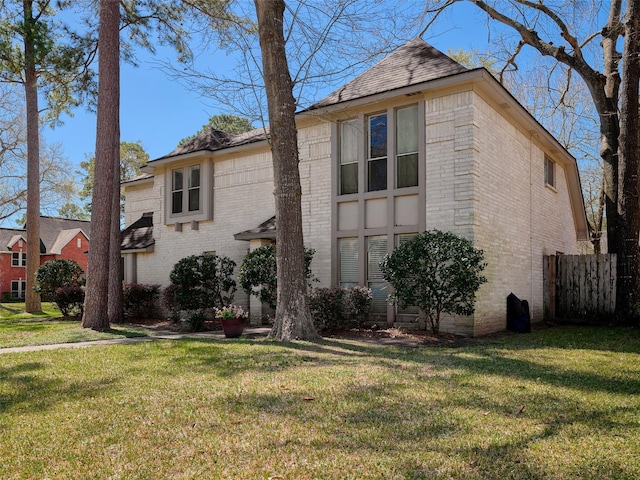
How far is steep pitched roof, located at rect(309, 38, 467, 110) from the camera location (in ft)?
38.0

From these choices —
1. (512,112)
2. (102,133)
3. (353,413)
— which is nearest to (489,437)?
(353,413)

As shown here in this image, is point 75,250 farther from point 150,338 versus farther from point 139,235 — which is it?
point 150,338

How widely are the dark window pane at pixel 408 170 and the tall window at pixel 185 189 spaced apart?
25.1ft

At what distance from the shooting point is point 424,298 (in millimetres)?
10008

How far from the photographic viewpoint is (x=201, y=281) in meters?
14.7

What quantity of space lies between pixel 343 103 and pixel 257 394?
8836 mm

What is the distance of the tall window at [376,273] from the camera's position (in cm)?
1207

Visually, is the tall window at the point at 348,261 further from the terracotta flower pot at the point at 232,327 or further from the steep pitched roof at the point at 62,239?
the steep pitched roof at the point at 62,239

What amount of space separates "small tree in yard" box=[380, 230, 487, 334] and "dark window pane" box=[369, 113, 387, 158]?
3045mm

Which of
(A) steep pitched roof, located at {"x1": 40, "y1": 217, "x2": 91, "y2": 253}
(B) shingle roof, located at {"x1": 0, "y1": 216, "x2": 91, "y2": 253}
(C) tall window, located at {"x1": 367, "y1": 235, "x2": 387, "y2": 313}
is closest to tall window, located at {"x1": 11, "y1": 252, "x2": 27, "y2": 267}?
(B) shingle roof, located at {"x1": 0, "y1": 216, "x2": 91, "y2": 253}

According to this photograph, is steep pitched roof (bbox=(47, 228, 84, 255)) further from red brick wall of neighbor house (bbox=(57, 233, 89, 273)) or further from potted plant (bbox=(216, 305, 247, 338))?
potted plant (bbox=(216, 305, 247, 338))

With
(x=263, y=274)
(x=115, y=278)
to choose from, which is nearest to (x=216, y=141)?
(x=115, y=278)

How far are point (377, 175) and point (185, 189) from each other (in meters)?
7.65

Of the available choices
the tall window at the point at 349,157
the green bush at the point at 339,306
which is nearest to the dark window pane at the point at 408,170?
the tall window at the point at 349,157
